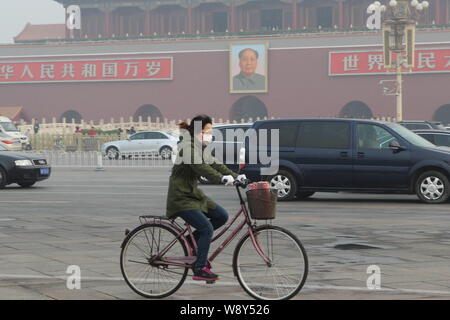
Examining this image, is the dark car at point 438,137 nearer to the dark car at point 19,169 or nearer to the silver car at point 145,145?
the dark car at point 19,169

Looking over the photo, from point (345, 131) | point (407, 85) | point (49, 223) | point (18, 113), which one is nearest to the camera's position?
point (49, 223)

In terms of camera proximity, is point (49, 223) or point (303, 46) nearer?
point (49, 223)

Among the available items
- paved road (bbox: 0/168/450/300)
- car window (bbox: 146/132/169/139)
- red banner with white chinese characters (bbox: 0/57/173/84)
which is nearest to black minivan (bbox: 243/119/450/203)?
paved road (bbox: 0/168/450/300)

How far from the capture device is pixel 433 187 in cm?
1748

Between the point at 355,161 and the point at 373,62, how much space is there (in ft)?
117

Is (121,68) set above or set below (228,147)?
above

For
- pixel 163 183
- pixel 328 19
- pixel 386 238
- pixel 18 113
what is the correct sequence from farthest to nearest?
pixel 328 19 → pixel 18 113 → pixel 163 183 → pixel 386 238

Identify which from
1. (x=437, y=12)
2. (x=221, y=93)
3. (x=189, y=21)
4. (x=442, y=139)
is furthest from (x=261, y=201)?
(x=189, y=21)

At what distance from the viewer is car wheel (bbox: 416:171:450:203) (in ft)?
57.3

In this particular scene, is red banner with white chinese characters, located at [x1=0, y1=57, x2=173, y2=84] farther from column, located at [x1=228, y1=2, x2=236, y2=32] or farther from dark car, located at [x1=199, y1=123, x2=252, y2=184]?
dark car, located at [x1=199, y1=123, x2=252, y2=184]

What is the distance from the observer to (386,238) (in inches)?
479

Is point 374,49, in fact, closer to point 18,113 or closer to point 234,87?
point 234,87

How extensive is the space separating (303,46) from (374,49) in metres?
4.36
